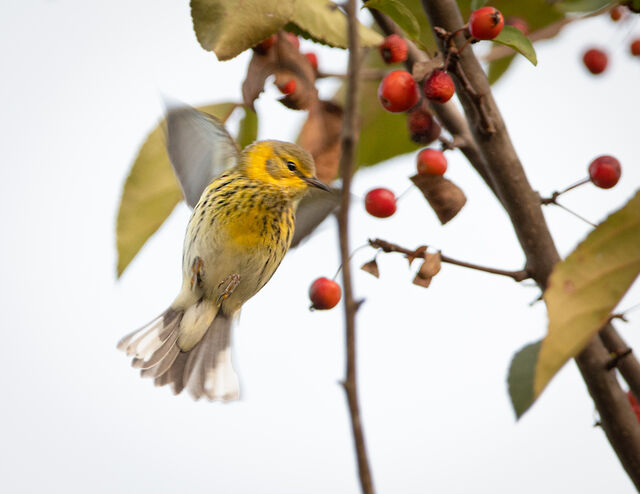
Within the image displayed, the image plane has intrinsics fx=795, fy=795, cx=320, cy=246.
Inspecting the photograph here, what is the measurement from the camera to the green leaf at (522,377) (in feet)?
5.07

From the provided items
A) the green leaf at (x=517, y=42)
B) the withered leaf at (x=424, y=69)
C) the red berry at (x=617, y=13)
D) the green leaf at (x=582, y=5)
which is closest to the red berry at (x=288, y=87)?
the withered leaf at (x=424, y=69)

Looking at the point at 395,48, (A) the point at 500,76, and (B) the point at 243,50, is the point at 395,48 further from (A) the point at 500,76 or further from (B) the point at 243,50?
(A) the point at 500,76

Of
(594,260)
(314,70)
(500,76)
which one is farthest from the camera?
(500,76)

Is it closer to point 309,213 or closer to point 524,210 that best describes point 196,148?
point 309,213

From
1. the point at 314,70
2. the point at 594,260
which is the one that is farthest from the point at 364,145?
the point at 594,260

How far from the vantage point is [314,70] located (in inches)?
84.2

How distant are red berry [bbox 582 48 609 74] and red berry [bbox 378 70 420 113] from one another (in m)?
1.21

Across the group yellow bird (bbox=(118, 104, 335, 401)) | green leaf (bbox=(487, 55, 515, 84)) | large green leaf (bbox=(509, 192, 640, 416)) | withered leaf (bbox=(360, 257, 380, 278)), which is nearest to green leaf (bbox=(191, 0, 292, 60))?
yellow bird (bbox=(118, 104, 335, 401))

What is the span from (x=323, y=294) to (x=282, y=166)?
48 centimetres

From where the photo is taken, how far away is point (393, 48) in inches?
72.2

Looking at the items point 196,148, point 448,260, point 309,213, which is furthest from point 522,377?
point 196,148

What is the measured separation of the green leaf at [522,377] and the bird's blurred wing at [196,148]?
0.90m

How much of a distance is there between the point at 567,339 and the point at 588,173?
2.59ft

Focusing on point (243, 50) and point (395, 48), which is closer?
point (243, 50)
